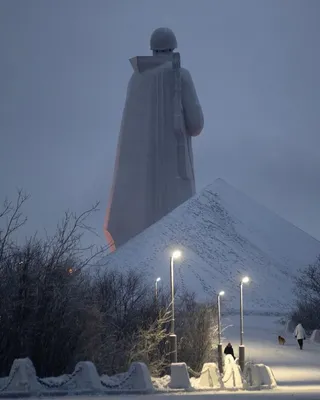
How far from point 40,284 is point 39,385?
3085 mm

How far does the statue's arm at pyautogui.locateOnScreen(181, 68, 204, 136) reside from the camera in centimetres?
5000

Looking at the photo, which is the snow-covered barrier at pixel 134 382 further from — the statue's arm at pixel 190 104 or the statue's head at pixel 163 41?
the statue's head at pixel 163 41

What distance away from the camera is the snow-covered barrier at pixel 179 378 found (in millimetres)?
15016

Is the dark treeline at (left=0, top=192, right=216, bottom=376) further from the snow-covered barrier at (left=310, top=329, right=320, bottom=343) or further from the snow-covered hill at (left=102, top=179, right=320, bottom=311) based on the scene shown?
the snow-covered hill at (left=102, top=179, right=320, bottom=311)

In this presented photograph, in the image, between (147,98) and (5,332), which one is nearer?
(5,332)

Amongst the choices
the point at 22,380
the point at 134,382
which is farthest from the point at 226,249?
the point at 22,380

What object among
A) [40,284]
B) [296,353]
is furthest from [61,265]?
[296,353]

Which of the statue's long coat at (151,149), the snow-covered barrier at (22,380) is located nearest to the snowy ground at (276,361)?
the snow-covered barrier at (22,380)

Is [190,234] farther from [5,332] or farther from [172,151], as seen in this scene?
[5,332]

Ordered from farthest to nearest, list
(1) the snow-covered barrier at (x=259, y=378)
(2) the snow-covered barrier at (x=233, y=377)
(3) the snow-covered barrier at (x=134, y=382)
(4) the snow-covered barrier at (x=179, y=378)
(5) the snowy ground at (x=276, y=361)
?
(2) the snow-covered barrier at (x=233, y=377) → (1) the snow-covered barrier at (x=259, y=378) → (4) the snow-covered barrier at (x=179, y=378) → (3) the snow-covered barrier at (x=134, y=382) → (5) the snowy ground at (x=276, y=361)

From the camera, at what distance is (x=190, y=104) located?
50.0 m

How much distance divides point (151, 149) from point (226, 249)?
11333mm

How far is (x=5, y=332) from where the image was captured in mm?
16547

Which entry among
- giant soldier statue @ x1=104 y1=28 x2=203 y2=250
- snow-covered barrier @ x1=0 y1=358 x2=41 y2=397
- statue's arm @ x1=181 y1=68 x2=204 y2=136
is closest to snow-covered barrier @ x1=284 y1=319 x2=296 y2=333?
giant soldier statue @ x1=104 y1=28 x2=203 y2=250
